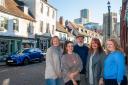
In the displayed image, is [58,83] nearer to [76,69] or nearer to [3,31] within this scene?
[76,69]

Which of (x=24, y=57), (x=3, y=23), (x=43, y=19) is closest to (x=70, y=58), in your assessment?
(x=24, y=57)

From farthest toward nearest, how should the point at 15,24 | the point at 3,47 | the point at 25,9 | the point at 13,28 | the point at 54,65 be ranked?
1. the point at 25,9
2. the point at 15,24
3. the point at 13,28
4. the point at 3,47
5. the point at 54,65

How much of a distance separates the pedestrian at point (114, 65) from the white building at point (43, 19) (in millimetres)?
39942

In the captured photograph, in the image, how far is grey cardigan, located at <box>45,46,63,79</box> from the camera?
23.0 feet

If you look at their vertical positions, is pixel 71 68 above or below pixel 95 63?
below

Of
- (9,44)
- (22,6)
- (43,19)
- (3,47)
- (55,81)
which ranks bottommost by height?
(55,81)

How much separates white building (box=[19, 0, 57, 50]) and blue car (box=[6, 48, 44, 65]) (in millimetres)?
14989

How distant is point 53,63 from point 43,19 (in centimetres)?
4167

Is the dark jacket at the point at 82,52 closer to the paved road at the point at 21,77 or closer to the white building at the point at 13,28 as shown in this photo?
the paved road at the point at 21,77

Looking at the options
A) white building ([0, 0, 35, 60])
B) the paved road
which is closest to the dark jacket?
the paved road

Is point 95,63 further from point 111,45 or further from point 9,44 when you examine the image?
A: point 9,44

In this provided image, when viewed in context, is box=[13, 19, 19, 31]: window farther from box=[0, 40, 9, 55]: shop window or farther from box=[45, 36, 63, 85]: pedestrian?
box=[45, 36, 63, 85]: pedestrian

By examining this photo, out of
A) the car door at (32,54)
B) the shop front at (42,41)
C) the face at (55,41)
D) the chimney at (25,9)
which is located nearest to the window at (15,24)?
the chimney at (25,9)

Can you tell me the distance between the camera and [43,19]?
48.4 metres
